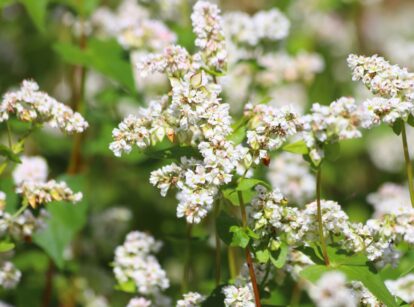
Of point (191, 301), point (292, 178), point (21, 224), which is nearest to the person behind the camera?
point (191, 301)

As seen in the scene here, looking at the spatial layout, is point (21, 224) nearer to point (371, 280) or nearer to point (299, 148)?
point (299, 148)

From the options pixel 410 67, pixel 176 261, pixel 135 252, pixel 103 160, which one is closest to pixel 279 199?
pixel 135 252

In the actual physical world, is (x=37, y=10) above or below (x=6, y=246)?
above

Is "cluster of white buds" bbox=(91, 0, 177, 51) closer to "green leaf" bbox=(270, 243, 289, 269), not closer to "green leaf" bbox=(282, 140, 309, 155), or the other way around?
"green leaf" bbox=(282, 140, 309, 155)

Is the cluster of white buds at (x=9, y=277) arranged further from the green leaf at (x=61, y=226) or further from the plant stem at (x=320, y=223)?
the plant stem at (x=320, y=223)

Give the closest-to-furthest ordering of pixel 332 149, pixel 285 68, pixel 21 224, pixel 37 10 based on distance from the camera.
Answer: pixel 332 149 → pixel 21 224 → pixel 37 10 → pixel 285 68

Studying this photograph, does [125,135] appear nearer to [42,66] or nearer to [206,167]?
[206,167]

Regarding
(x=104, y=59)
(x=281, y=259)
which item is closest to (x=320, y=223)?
(x=281, y=259)
